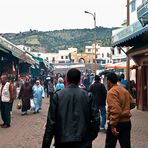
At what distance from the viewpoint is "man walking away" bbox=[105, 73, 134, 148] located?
773 centimetres

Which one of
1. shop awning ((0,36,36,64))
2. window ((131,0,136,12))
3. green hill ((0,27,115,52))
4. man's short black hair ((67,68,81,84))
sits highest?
green hill ((0,27,115,52))

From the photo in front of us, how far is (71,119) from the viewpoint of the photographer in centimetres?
581

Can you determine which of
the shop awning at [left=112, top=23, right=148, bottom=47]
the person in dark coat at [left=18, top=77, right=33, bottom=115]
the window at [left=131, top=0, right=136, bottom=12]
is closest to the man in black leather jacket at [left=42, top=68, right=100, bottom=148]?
the shop awning at [left=112, top=23, right=148, bottom=47]

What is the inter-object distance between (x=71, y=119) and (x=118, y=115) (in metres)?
2.04

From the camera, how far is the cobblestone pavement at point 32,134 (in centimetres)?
1161

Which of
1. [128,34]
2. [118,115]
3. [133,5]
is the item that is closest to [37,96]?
[128,34]

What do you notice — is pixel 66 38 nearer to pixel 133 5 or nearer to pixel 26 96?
pixel 133 5

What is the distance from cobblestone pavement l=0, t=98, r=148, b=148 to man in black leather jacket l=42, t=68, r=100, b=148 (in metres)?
5.43

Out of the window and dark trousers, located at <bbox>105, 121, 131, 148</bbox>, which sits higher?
the window

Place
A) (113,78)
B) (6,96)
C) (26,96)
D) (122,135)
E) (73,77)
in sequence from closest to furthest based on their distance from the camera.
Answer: (73,77) → (122,135) → (113,78) → (6,96) → (26,96)

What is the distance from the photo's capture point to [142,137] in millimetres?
12812

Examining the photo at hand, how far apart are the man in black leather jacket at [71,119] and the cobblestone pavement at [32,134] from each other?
543 centimetres

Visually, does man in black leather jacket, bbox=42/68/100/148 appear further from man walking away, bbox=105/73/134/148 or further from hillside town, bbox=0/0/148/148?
man walking away, bbox=105/73/134/148

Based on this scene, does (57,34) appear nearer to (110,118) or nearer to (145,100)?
(145,100)
